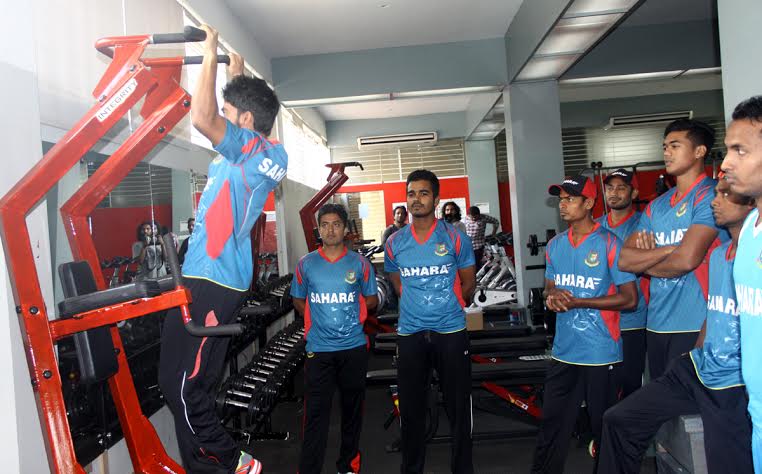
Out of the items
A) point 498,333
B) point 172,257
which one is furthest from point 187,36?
point 498,333

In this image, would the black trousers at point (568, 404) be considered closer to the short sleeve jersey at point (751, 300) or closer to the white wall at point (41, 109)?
the short sleeve jersey at point (751, 300)

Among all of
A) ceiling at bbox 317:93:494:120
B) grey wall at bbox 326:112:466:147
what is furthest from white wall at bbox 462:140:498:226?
ceiling at bbox 317:93:494:120

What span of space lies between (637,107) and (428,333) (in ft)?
33.9

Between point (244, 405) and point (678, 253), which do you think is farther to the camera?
point (244, 405)

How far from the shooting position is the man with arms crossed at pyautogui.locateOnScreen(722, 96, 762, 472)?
5.12ft

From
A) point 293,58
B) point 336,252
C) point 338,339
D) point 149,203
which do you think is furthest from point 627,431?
point 293,58

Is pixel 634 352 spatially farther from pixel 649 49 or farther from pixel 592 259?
pixel 649 49

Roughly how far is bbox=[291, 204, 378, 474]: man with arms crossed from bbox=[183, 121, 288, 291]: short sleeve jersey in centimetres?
123

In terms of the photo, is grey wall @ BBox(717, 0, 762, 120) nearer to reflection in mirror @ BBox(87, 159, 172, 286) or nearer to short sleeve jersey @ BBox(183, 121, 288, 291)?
short sleeve jersey @ BBox(183, 121, 288, 291)

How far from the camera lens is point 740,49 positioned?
2.61 m

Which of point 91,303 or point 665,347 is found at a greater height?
point 91,303

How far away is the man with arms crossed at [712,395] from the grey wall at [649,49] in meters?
5.57

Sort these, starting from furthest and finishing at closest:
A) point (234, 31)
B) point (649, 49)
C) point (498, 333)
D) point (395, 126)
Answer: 1. point (395, 126)
2. point (649, 49)
3. point (234, 31)
4. point (498, 333)

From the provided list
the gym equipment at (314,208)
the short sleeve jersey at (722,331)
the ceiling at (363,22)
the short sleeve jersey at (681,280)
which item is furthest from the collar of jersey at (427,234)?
the ceiling at (363,22)
